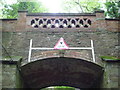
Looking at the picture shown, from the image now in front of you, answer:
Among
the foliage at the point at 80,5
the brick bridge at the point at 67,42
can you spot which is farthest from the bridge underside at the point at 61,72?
the foliage at the point at 80,5

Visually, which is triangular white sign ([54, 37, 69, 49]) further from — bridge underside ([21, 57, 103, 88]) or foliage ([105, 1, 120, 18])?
foliage ([105, 1, 120, 18])

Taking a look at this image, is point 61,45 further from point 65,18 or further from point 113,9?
point 113,9

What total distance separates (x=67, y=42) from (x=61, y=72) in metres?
1.50

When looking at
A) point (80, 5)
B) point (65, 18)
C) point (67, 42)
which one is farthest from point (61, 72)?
point (80, 5)

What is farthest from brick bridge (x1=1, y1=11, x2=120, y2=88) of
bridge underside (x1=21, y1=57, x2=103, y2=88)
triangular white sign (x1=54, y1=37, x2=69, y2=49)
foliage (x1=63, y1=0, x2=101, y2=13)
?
foliage (x1=63, y1=0, x2=101, y2=13)

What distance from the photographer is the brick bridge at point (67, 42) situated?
651 centimetres

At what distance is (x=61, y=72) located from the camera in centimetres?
774

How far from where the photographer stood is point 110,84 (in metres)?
5.93

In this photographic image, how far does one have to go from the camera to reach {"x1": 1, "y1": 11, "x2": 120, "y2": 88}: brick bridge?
6512 mm

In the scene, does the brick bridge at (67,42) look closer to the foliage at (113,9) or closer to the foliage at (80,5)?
the foliage at (113,9)

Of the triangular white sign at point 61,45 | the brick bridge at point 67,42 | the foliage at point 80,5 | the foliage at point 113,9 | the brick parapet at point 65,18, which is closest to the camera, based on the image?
the brick bridge at point 67,42

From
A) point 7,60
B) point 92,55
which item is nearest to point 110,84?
point 92,55

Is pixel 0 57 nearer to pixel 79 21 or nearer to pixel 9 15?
pixel 79 21

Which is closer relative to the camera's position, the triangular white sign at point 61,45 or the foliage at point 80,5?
the triangular white sign at point 61,45
